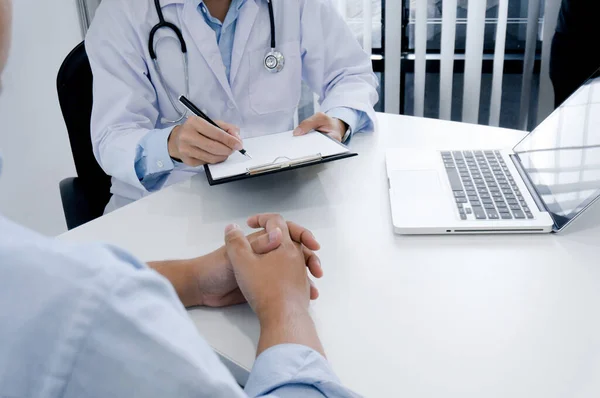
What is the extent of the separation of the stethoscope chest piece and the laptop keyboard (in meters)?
0.49

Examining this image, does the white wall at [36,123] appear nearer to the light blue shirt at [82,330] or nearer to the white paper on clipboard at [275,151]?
the white paper on clipboard at [275,151]

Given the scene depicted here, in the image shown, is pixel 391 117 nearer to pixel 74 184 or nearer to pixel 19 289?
pixel 74 184

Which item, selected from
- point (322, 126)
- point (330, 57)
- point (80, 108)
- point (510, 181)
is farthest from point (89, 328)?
point (330, 57)

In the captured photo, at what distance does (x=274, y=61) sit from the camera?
133 cm

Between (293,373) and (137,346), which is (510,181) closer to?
(293,373)

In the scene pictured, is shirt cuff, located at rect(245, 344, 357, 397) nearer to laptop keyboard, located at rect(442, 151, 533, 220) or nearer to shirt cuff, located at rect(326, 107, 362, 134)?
laptop keyboard, located at rect(442, 151, 533, 220)

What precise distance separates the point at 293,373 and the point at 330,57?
103cm

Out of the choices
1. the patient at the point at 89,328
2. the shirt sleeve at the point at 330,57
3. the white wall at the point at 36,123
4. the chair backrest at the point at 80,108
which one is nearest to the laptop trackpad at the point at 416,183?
the shirt sleeve at the point at 330,57

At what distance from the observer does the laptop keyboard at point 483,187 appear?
84 cm

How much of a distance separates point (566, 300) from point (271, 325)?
0.35 meters

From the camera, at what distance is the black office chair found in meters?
1.25

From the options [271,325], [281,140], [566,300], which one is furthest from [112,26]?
[566,300]

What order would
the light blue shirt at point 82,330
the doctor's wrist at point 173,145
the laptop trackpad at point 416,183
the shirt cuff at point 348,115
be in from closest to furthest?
the light blue shirt at point 82,330 → the laptop trackpad at point 416,183 → the doctor's wrist at point 173,145 → the shirt cuff at point 348,115

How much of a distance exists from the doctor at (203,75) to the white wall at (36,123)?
0.79m
